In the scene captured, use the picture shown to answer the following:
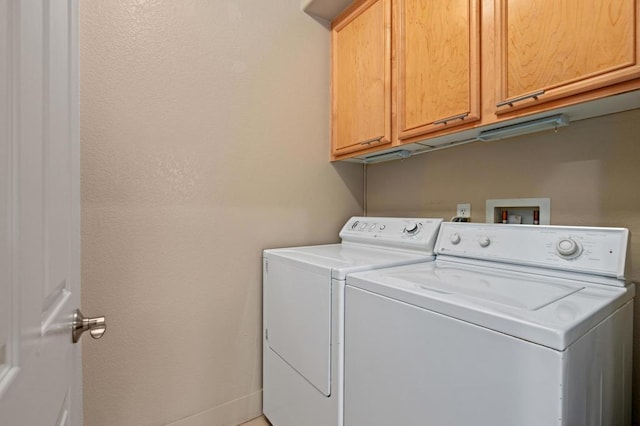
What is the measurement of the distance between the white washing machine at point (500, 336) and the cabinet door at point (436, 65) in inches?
21.8

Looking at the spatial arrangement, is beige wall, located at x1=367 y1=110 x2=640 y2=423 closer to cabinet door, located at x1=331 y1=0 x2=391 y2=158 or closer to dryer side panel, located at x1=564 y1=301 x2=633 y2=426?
dryer side panel, located at x1=564 y1=301 x2=633 y2=426

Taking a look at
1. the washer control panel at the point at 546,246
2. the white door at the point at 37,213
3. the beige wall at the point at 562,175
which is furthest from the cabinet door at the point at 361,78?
the white door at the point at 37,213

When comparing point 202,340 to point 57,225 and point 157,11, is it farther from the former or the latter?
point 157,11

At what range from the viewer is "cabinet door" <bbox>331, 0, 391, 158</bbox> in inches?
62.0

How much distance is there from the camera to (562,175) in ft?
4.13

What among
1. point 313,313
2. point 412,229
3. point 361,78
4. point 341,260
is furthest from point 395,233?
point 361,78

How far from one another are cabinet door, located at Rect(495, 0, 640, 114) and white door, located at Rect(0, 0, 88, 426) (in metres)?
1.31

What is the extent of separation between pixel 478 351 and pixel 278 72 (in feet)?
5.71

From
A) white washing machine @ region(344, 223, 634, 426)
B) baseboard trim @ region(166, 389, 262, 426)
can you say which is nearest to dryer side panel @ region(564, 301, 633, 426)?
white washing machine @ region(344, 223, 634, 426)

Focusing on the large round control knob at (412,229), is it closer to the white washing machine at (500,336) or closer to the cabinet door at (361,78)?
the white washing machine at (500,336)

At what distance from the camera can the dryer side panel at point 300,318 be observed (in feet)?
3.84

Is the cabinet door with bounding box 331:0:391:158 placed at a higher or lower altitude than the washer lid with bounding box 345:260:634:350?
higher

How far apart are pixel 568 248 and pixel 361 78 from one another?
51.6 inches

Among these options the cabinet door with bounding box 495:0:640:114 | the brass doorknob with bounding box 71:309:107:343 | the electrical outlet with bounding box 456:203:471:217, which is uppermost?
the cabinet door with bounding box 495:0:640:114
